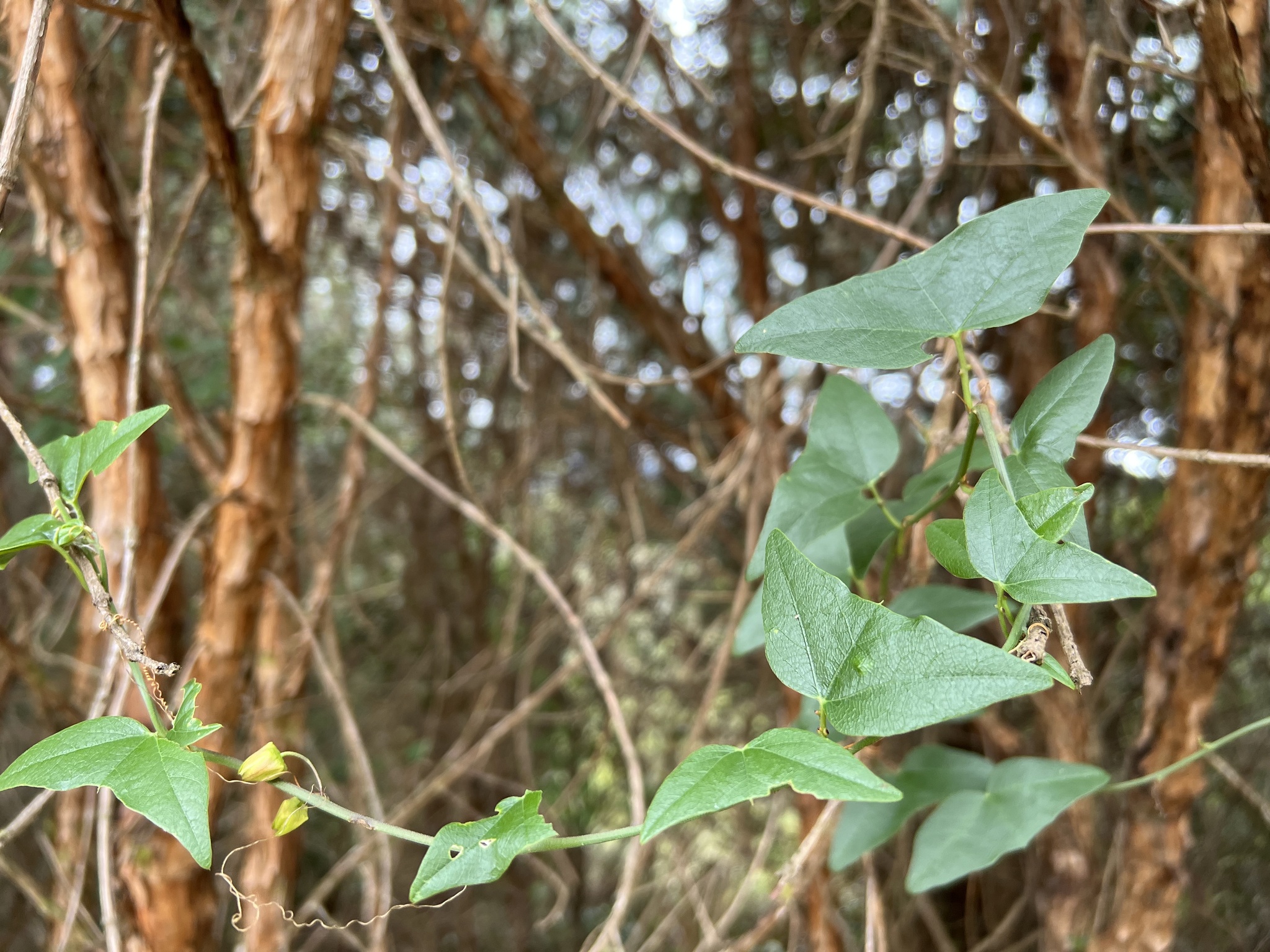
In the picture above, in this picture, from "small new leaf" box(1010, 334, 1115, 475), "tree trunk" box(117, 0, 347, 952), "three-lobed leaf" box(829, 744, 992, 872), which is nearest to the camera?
"small new leaf" box(1010, 334, 1115, 475)

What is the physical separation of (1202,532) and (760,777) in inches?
21.5

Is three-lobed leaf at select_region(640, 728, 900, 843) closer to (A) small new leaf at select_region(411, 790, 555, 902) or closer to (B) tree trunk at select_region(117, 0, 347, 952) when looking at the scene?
(A) small new leaf at select_region(411, 790, 555, 902)

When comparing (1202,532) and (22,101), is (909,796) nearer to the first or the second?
(1202,532)

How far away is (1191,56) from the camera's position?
88 centimetres

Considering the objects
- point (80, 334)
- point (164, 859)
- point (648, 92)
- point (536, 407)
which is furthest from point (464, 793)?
point (648, 92)

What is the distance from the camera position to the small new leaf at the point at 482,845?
0.30 m

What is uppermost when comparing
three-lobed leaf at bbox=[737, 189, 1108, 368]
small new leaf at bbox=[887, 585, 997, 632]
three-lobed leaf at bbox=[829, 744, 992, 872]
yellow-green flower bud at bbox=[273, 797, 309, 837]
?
three-lobed leaf at bbox=[737, 189, 1108, 368]

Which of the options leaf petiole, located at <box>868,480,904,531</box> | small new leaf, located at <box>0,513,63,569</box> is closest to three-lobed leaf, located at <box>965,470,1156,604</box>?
leaf petiole, located at <box>868,480,904,531</box>

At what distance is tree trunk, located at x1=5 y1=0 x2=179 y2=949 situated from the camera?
2.08ft

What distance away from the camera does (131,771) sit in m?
0.30

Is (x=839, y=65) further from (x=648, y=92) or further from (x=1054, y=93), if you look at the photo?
(x=1054, y=93)

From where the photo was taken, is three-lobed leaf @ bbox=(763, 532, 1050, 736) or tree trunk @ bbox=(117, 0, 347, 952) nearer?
three-lobed leaf @ bbox=(763, 532, 1050, 736)

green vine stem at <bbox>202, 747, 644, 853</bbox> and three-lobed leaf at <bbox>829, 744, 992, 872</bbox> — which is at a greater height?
green vine stem at <bbox>202, 747, 644, 853</bbox>

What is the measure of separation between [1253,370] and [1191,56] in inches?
17.2
